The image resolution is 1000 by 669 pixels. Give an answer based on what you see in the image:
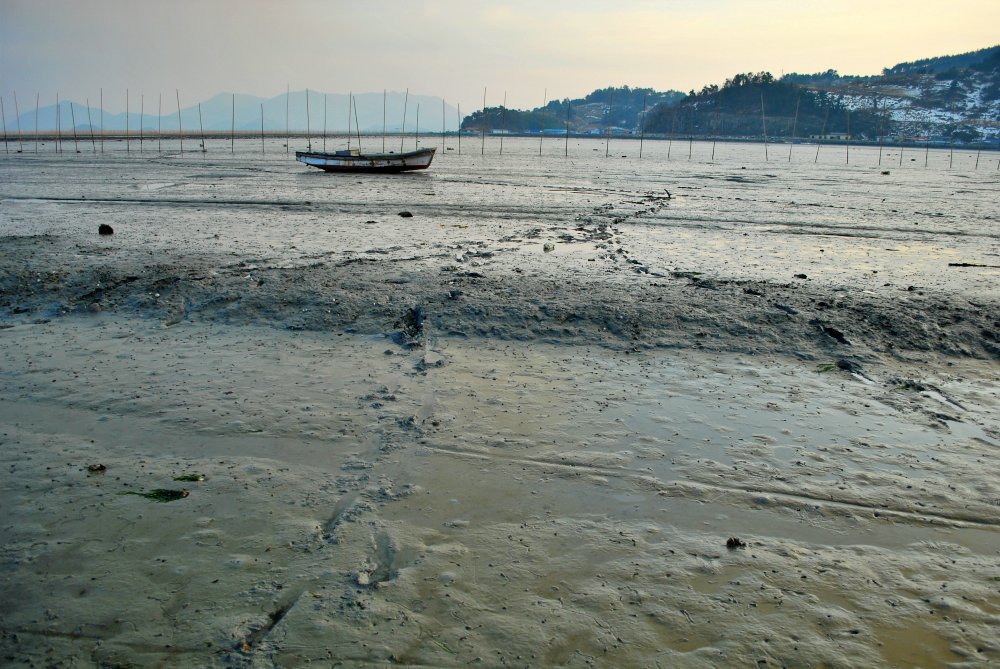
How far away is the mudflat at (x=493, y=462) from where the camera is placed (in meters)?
2.90

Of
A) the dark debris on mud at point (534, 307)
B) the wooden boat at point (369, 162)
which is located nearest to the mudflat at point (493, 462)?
the dark debris on mud at point (534, 307)

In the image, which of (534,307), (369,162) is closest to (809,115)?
(369,162)

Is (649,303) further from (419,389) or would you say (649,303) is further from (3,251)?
(3,251)

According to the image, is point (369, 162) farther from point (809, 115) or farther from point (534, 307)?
point (809, 115)

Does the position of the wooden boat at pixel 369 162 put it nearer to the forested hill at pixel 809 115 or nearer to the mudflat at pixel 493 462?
the mudflat at pixel 493 462

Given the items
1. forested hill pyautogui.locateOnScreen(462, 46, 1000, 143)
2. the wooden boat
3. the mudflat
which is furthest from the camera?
forested hill pyautogui.locateOnScreen(462, 46, 1000, 143)

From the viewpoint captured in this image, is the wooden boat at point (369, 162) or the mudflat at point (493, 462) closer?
the mudflat at point (493, 462)

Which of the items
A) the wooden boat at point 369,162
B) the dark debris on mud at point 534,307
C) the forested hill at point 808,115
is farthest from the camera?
the forested hill at point 808,115

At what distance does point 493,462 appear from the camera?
4.34 meters

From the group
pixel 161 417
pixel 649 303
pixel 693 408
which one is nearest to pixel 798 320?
pixel 649 303

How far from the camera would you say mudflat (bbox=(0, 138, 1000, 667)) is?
2904mm

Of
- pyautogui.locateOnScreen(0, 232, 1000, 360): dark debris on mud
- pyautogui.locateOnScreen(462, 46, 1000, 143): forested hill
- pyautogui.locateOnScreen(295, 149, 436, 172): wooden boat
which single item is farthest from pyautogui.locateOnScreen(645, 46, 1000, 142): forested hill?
pyautogui.locateOnScreen(0, 232, 1000, 360): dark debris on mud

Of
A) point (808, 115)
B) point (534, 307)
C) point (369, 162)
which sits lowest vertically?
point (534, 307)

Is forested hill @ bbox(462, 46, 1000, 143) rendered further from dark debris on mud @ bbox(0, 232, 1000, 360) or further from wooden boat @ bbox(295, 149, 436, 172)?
dark debris on mud @ bbox(0, 232, 1000, 360)
